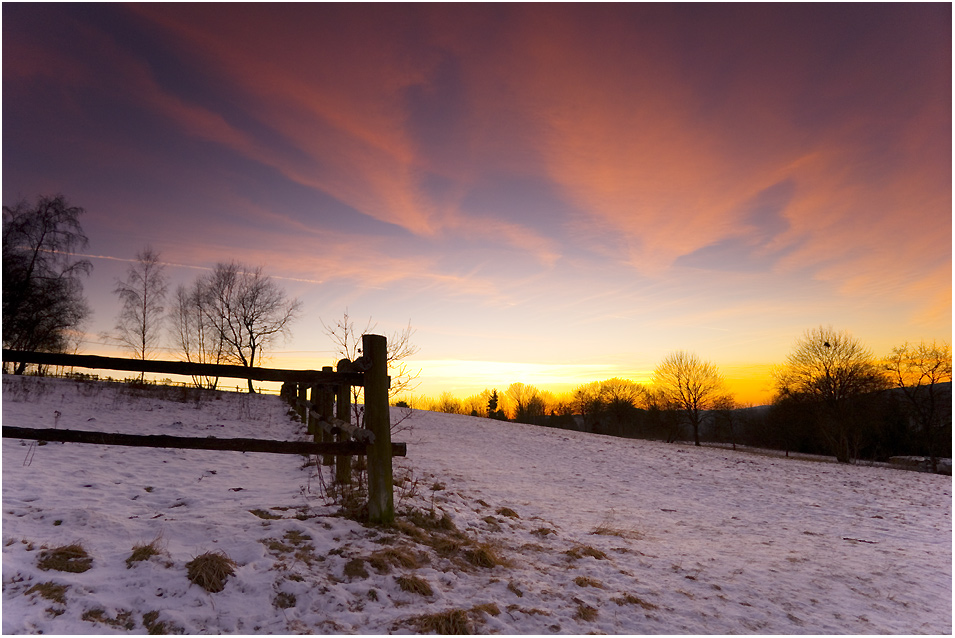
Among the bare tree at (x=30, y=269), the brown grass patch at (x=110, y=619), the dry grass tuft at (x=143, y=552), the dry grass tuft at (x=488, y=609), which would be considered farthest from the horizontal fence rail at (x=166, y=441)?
the bare tree at (x=30, y=269)

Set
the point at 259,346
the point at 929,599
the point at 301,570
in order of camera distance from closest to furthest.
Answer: the point at 301,570 < the point at 929,599 < the point at 259,346

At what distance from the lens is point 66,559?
3.63 m

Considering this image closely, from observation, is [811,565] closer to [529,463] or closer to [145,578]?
[145,578]

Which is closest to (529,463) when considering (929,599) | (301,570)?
(929,599)

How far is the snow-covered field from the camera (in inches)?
135

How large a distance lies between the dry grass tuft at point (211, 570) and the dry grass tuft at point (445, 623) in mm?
1474

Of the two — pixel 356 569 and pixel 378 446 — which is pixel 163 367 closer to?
pixel 378 446

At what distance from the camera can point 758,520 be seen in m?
9.20

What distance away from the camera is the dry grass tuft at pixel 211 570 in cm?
356

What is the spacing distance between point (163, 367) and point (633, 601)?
4.68 meters

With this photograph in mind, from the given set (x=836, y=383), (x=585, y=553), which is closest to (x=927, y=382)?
(x=836, y=383)

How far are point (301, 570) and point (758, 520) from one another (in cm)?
882

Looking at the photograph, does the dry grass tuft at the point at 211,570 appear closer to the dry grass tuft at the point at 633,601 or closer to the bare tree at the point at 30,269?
the dry grass tuft at the point at 633,601

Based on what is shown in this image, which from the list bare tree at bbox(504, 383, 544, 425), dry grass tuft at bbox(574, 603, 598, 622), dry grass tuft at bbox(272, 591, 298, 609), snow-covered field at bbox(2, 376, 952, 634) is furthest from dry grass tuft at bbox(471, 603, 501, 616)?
bare tree at bbox(504, 383, 544, 425)
